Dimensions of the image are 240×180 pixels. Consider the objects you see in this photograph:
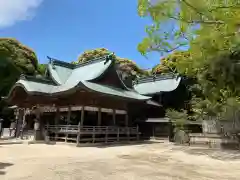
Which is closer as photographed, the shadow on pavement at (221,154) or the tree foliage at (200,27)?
the tree foliage at (200,27)

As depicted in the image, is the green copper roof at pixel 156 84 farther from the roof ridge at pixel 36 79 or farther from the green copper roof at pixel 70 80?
the roof ridge at pixel 36 79

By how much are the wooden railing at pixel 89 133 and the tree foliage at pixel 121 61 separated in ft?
90.9

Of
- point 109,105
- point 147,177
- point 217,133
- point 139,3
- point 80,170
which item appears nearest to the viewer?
point 139,3

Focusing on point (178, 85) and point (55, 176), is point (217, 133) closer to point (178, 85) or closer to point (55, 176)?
point (178, 85)

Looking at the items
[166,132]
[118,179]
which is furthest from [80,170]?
[166,132]

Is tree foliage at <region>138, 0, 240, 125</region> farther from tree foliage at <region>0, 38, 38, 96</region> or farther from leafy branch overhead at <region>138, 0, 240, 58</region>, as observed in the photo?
tree foliage at <region>0, 38, 38, 96</region>

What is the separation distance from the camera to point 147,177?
752cm

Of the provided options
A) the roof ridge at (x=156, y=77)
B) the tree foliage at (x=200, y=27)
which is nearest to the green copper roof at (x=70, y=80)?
the roof ridge at (x=156, y=77)

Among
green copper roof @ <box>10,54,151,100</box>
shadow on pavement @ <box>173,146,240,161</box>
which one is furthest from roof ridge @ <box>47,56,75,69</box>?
shadow on pavement @ <box>173,146,240,161</box>

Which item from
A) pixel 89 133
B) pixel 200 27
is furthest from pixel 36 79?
pixel 200 27

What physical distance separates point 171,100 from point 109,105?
11574mm

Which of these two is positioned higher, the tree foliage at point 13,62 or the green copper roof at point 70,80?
the tree foliage at point 13,62

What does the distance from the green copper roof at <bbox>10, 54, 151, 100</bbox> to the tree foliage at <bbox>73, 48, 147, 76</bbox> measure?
22.3 m

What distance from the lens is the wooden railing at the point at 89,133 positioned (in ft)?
60.4
